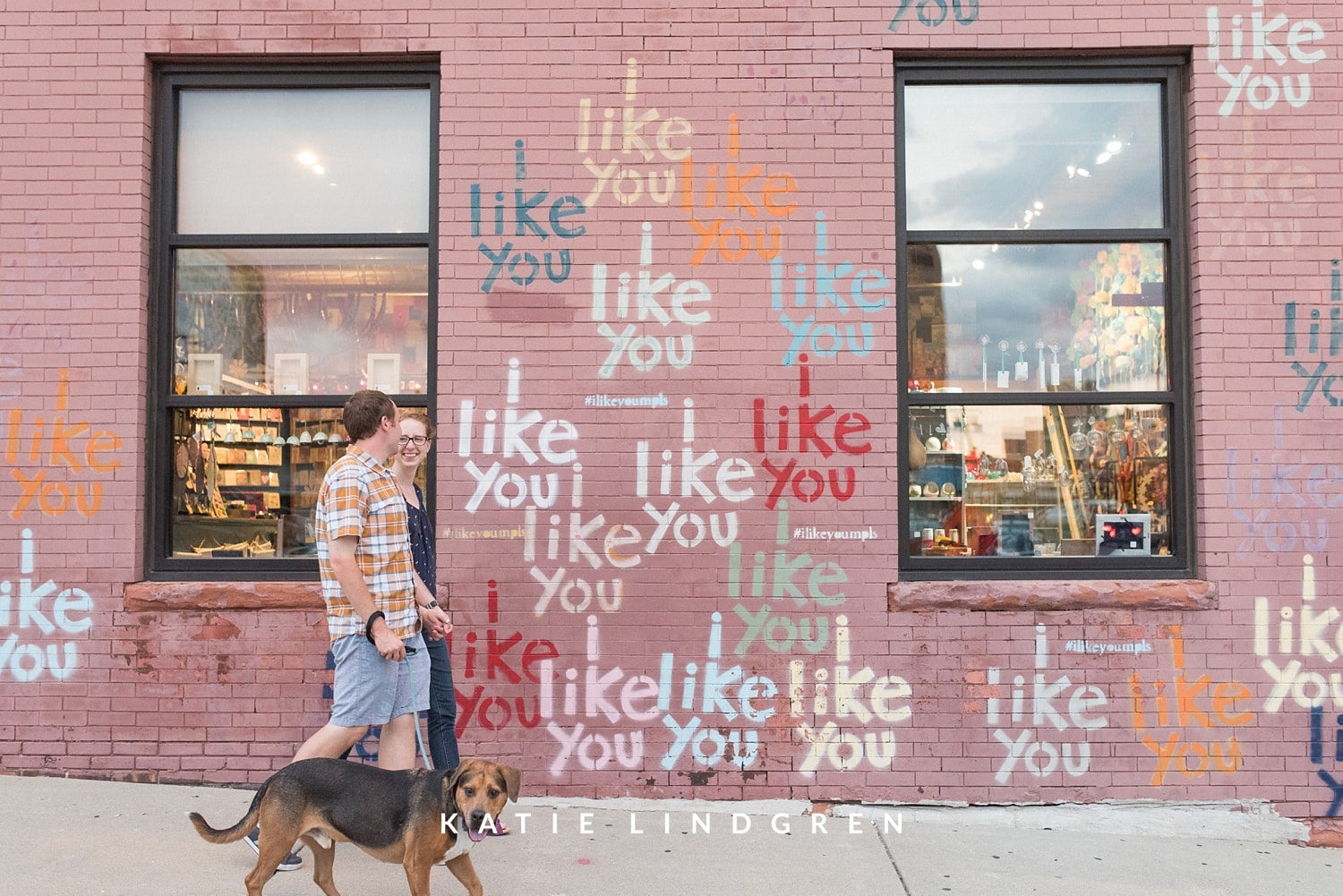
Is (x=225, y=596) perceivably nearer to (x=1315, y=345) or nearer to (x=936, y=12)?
(x=936, y=12)

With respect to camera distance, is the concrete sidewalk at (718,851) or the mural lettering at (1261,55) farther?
the mural lettering at (1261,55)

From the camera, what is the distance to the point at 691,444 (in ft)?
16.6

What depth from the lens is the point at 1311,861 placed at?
4617mm

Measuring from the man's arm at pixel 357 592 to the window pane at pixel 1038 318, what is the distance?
3.04m

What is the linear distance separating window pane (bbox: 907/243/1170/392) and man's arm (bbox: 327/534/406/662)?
304 cm

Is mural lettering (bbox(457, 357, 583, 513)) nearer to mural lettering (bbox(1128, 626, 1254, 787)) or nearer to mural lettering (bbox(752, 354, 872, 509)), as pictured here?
mural lettering (bbox(752, 354, 872, 509))

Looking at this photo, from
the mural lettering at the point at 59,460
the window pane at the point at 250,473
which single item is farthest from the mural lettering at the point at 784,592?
the mural lettering at the point at 59,460

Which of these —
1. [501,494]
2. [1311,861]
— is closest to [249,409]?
[501,494]

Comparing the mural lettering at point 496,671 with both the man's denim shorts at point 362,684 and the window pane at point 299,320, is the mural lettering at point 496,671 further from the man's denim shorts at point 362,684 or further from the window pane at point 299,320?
the window pane at point 299,320

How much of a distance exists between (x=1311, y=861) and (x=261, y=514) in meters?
5.52

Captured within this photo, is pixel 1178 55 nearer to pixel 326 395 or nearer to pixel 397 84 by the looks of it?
pixel 397 84

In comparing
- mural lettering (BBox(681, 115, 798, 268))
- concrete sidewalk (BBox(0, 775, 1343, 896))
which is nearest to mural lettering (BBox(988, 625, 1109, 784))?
concrete sidewalk (BBox(0, 775, 1343, 896))

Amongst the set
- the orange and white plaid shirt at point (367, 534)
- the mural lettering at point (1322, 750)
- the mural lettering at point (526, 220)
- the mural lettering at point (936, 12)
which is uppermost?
the mural lettering at point (936, 12)

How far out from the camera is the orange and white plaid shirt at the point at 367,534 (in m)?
3.77
